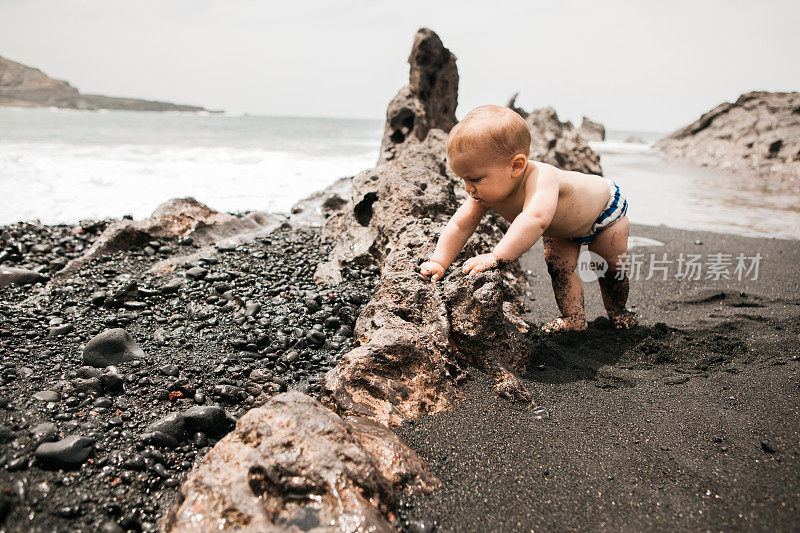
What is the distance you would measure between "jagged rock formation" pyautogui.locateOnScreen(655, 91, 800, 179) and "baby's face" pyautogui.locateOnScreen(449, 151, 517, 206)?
2081 centimetres

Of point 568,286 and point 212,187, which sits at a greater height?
point 212,187

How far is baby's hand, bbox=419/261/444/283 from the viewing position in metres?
2.74

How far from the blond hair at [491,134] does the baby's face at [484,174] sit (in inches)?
1.5

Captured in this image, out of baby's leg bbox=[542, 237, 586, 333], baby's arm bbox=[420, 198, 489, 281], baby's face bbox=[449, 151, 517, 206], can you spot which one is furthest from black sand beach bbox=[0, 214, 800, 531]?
baby's face bbox=[449, 151, 517, 206]

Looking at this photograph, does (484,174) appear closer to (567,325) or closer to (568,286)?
(568,286)

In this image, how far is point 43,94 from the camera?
7438 cm

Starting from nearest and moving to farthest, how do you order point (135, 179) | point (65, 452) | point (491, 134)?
point (65, 452)
point (491, 134)
point (135, 179)

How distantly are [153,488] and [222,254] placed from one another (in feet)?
9.71

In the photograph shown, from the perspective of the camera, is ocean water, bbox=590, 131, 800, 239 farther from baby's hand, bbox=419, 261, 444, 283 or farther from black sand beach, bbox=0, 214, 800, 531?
baby's hand, bbox=419, 261, 444, 283

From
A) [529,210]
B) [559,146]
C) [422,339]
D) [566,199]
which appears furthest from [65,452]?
[559,146]

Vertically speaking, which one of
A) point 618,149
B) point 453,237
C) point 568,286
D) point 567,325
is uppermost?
point 618,149

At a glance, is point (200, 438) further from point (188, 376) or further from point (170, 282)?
point (170, 282)

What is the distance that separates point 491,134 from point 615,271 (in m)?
1.64

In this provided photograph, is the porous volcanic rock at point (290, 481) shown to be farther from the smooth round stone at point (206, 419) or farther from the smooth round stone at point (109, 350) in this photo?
the smooth round stone at point (109, 350)
